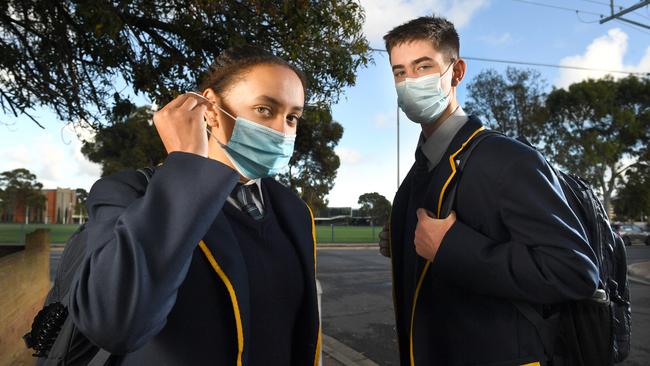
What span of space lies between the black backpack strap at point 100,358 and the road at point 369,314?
4.46 metres

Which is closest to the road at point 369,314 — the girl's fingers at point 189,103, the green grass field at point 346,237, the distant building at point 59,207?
the girl's fingers at point 189,103

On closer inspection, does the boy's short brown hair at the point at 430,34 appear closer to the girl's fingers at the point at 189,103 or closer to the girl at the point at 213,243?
the girl at the point at 213,243

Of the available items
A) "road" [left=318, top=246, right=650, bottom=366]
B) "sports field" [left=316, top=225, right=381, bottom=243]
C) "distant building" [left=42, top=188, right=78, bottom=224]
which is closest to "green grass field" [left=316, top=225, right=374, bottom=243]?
"sports field" [left=316, top=225, right=381, bottom=243]

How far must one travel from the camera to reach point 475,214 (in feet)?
5.15

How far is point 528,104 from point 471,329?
26339mm

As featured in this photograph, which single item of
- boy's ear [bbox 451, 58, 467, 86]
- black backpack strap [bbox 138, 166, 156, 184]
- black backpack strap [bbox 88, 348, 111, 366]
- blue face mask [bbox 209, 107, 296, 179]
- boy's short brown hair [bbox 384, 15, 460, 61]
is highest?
boy's short brown hair [bbox 384, 15, 460, 61]

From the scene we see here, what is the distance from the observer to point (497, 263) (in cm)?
145

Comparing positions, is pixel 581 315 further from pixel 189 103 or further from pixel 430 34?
pixel 189 103

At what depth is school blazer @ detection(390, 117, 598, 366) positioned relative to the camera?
1.43 meters

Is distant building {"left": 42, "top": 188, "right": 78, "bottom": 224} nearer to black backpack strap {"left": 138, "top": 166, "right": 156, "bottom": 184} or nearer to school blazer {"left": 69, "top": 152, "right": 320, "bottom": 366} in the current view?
black backpack strap {"left": 138, "top": 166, "right": 156, "bottom": 184}

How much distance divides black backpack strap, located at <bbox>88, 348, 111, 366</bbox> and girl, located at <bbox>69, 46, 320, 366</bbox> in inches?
2.0

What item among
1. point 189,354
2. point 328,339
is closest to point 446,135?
point 189,354

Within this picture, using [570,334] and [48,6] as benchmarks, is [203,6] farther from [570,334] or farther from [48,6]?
[570,334]

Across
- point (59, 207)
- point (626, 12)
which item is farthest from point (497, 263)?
point (59, 207)
